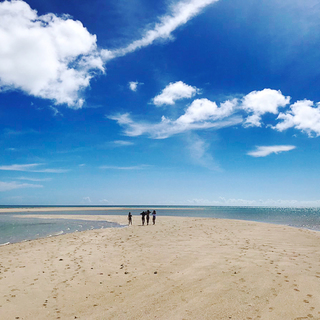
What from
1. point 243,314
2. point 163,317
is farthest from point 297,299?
point 163,317

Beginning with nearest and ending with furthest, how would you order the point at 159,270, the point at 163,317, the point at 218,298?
the point at 163,317
the point at 218,298
the point at 159,270

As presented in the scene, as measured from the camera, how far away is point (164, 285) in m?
10.0

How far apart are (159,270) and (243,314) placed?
559 centimetres

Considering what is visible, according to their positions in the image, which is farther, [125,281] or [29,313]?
[125,281]

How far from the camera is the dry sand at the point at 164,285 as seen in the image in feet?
25.7

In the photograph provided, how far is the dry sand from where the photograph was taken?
7.82 m

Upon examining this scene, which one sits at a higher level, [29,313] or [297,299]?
[297,299]

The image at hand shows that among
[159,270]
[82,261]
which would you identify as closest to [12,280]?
[82,261]

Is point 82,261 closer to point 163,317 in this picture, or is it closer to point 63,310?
point 63,310

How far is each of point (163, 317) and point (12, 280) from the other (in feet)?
27.6

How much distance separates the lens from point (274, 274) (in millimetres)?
10938

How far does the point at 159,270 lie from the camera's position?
1221 centimetres

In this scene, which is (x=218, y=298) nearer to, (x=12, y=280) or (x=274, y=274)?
(x=274, y=274)

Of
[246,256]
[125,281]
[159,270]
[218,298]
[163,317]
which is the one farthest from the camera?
[246,256]
